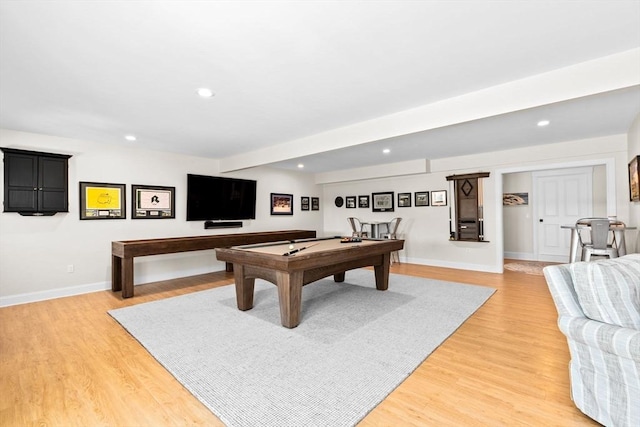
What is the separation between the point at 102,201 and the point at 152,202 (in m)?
0.73

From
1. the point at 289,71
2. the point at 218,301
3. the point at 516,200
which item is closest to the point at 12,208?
the point at 218,301

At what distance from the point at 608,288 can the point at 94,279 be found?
6.02m

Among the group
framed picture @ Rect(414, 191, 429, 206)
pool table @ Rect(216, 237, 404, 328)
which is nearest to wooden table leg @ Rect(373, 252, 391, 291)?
pool table @ Rect(216, 237, 404, 328)

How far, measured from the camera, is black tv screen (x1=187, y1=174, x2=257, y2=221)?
5730 millimetres

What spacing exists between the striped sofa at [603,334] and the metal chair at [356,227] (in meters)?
5.43

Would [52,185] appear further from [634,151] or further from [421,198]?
[634,151]

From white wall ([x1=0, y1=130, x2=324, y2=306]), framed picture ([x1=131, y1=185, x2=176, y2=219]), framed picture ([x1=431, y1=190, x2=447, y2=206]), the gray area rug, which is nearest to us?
the gray area rug

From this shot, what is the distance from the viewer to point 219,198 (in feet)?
20.1

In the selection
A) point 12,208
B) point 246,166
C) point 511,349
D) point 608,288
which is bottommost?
point 511,349

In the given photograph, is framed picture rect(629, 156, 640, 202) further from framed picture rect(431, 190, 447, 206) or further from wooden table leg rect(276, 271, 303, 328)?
wooden table leg rect(276, 271, 303, 328)

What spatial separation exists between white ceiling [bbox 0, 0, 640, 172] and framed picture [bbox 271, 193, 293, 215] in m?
3.41

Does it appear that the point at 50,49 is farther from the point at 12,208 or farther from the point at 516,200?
the point at 516,200

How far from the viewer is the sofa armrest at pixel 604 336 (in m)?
1.43

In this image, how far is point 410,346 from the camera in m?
2.62
